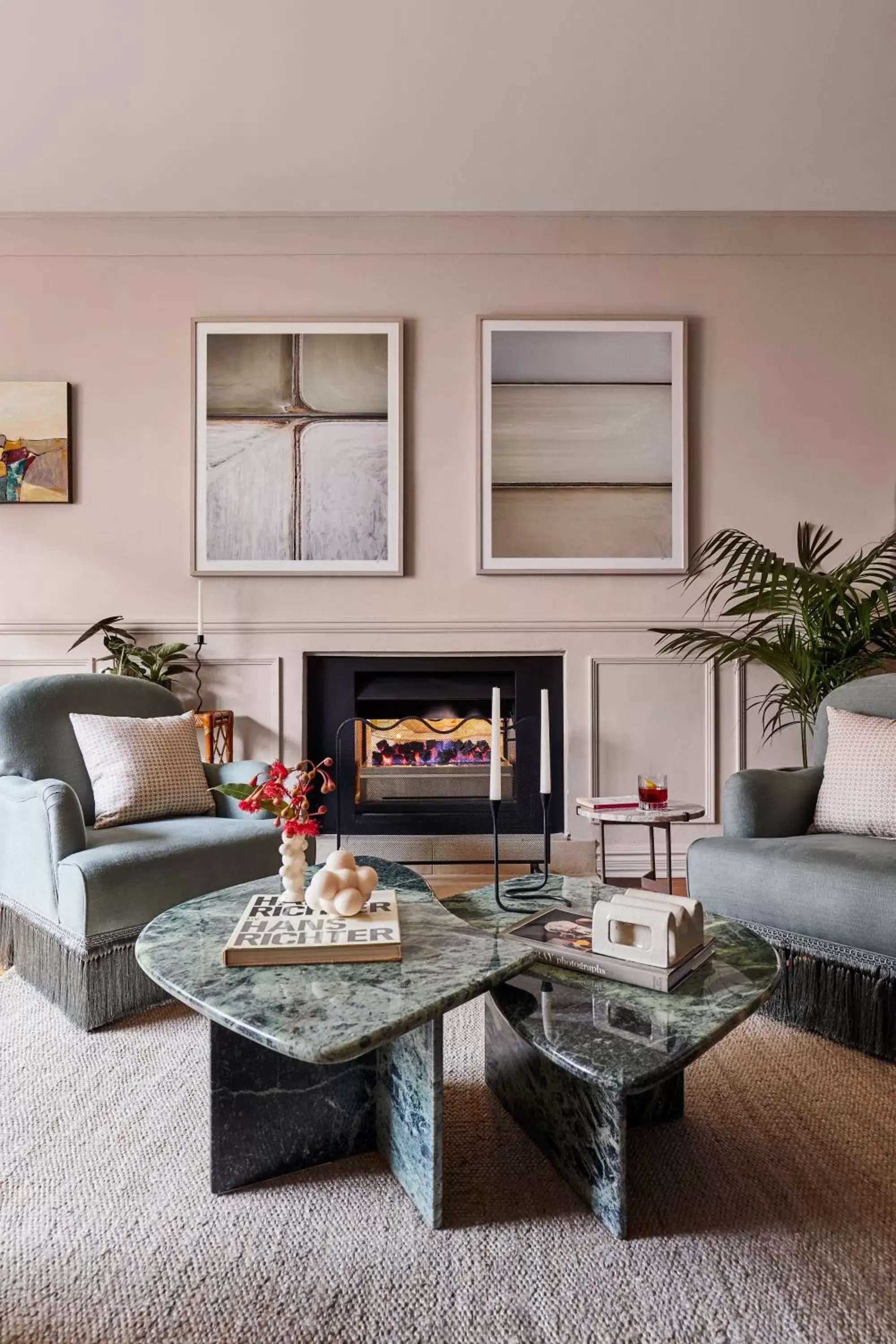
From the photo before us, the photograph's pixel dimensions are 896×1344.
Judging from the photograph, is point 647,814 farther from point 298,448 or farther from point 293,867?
point 298,448

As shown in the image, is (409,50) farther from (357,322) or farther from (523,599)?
(523,599)

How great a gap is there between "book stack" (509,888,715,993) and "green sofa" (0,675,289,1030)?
3.38 feet

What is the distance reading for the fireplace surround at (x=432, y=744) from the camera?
3.50 metres

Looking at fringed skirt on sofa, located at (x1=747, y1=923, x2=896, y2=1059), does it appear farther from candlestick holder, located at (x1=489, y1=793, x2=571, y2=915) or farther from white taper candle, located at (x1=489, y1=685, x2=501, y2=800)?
white taper candle, located at (x1=489, y1=685, x2=501, y2=800)

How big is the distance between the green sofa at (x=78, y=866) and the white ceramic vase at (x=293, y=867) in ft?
2.10

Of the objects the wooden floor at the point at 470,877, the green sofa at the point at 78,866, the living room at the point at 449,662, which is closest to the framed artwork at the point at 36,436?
the living room at the point at 449,662

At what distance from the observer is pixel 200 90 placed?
2.71m

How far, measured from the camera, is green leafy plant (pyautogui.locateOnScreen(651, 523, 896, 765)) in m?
2.88

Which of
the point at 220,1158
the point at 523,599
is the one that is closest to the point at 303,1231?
the point at 220,1158

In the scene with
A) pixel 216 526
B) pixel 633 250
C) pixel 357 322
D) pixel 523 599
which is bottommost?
Result: pixel 523 599

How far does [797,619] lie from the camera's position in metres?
3.47

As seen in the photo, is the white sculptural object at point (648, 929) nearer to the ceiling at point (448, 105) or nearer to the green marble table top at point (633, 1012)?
the green marble table top at point (633, 1012)

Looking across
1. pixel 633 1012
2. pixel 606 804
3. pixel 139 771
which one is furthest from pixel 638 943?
pixel 139 771

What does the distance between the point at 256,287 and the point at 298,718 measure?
6.10ft
